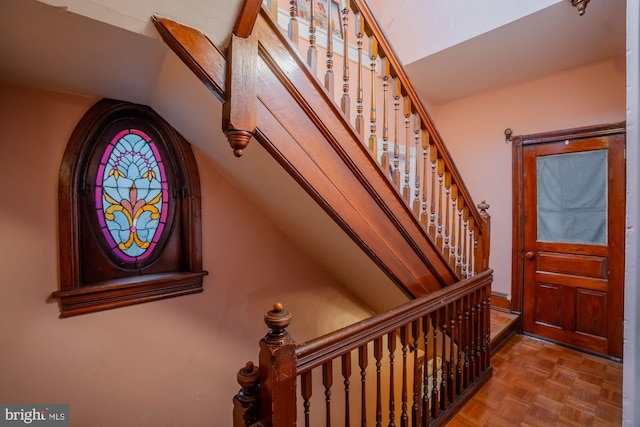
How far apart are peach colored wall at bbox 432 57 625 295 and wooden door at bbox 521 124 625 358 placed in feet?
0.60

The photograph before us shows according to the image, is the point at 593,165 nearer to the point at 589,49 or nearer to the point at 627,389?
the point at 589,49

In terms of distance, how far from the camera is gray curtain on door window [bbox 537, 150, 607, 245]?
265cm

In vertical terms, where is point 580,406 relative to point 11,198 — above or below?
below

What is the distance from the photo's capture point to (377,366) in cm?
139

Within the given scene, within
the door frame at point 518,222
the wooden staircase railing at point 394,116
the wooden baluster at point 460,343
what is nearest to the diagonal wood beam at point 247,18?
the wooden staircase railing at point 394,116

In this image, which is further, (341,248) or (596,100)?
(596,100)

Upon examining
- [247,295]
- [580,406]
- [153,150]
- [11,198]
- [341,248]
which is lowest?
[580,406]

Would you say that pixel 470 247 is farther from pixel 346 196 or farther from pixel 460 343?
pixel 346 196

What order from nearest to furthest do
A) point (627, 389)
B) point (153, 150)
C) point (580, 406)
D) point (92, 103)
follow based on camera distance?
point (627, 389)
point (92, 103)
point (153, 150)
point (580, 406)

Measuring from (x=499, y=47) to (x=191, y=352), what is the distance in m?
3.40

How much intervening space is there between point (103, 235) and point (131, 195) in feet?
0.87

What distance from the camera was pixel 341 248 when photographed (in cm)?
187

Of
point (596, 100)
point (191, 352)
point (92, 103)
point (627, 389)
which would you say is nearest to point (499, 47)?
point (596, 100)

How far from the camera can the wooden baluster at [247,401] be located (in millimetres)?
990
